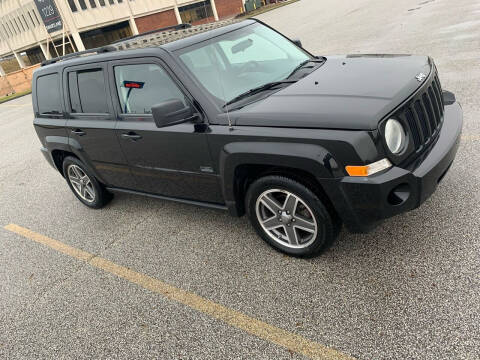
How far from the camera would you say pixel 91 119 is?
14.0 feet

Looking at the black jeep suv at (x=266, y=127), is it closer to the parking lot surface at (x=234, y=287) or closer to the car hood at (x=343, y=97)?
the car hood at (x=343, y=97)

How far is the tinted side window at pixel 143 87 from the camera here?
344cm

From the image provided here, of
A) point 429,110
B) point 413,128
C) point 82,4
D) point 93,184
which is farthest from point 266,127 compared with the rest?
point 82,4

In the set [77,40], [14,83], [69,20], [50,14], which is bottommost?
[14,83]

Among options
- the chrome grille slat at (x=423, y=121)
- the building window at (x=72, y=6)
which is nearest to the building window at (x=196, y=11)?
the building window at (x=72, y=6)

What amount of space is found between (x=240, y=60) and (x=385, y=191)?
1967 millimetres

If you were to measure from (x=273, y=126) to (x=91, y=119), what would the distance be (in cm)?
241

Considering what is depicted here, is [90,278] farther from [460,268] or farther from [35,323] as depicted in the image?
[460,268]

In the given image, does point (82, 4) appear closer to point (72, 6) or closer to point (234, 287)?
point (72, 6)

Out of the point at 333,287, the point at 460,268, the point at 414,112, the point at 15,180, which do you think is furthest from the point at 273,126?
the point at 15,180

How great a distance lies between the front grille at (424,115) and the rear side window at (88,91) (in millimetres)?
2991

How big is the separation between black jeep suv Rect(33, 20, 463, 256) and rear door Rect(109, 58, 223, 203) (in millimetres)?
14

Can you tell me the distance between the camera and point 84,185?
519cm

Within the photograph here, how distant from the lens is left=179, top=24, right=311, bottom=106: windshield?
3.38 metres
